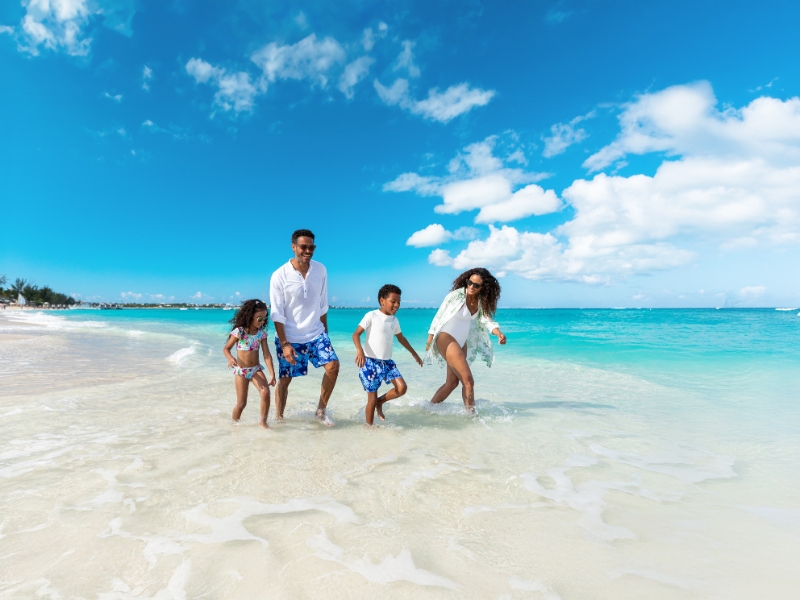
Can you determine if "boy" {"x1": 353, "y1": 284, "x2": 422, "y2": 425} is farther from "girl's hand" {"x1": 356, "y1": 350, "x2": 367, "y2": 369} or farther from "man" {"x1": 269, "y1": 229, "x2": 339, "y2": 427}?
"man" {"x1": 269, "y1": 229, "x2": 339, "y2": 427}

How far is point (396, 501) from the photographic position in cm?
320

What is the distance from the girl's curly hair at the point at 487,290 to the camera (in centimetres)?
605

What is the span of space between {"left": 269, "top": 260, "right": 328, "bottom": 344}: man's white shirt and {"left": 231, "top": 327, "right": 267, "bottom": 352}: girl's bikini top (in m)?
0.30

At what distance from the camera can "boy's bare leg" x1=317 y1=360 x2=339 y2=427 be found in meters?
5.23

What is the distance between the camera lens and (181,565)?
2328mm

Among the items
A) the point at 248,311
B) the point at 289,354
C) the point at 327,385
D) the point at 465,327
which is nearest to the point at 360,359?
the point at 327,385

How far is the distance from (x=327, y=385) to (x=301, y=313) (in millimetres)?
1000

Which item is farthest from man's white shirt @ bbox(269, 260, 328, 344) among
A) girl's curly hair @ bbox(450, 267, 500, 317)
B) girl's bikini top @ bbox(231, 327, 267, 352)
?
girl's curly hair @ bbox(450, 267, 500, 317)

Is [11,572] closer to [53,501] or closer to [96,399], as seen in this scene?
[53,501]

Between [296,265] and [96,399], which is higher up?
[296,265]

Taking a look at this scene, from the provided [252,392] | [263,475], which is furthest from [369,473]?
[252,392]

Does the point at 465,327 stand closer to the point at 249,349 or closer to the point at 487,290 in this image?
the point at 487,290

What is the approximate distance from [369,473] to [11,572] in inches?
93.4

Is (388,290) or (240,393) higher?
(388,290)
